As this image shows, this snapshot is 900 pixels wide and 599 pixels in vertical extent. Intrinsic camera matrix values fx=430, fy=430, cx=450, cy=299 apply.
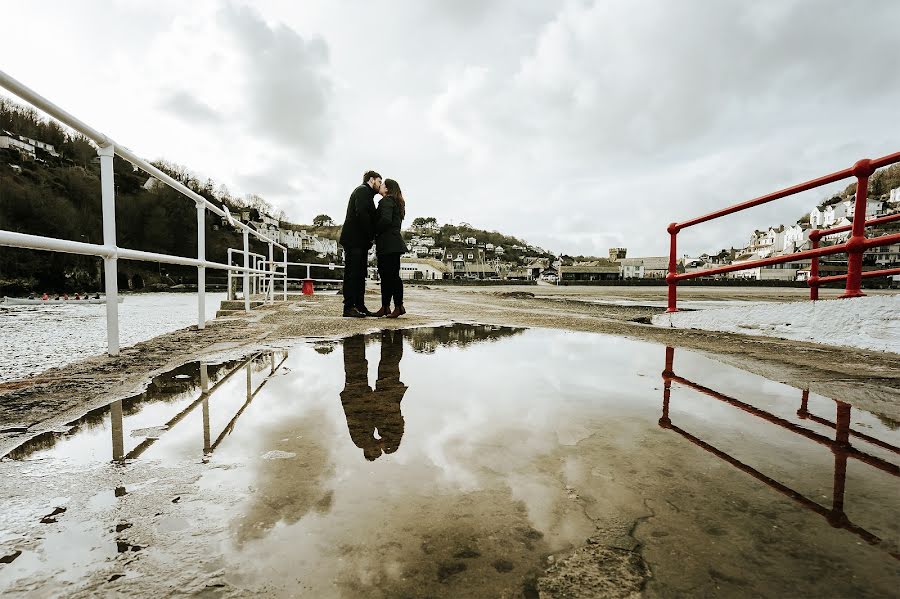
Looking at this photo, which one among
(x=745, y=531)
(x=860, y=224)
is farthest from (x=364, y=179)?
(x=745, y=531)

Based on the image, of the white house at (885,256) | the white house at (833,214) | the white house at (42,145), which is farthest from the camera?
the white house at (833,214)

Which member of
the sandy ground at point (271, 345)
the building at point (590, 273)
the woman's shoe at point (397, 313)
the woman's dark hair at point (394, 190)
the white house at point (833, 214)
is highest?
the white house at point (833, 214)

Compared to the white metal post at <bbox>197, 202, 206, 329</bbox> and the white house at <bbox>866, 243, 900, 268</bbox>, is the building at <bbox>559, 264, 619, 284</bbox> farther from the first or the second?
the white metal post at <bbox>197, 202, 206, 329</bbox>

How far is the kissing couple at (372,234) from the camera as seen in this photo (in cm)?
543

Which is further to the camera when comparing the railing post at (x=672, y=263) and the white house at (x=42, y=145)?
the white house at (x=42, y=145)

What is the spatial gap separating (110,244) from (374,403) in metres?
2.02

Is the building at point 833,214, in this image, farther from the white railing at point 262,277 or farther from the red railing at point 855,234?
the white railing at point 262,277

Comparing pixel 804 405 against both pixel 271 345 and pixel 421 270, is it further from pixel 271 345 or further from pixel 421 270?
pixel 421 270

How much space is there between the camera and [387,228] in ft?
18.0

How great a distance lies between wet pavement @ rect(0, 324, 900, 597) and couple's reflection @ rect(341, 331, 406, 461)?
0.01m

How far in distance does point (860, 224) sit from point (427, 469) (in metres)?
3.91

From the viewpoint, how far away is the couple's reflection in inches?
→ 52.8

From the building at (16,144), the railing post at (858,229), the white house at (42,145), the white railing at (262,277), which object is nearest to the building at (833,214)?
the railing post at (858,229)

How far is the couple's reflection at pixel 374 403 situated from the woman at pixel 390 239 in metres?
2.66
